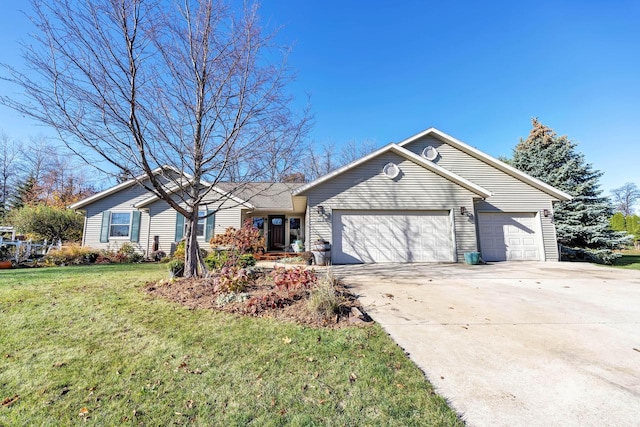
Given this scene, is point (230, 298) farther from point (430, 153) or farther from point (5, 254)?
point (5, 254)

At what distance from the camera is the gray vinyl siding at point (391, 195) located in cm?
1085

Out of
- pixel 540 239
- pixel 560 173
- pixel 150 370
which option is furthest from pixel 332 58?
pixel 560 173

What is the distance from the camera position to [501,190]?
12469mm

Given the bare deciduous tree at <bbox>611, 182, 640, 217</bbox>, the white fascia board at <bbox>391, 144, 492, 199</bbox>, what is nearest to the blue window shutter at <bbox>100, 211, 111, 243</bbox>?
the white fascia board at <bbox>391, 144, 492, 199</bbox>

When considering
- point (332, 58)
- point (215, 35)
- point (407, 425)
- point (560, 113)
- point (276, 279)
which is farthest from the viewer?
point (560, 113)

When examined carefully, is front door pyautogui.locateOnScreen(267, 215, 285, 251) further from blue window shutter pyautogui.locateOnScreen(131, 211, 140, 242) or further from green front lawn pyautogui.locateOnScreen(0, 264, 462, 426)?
green front lawn pyautogui.locateOnScreen(0, 264, 462, 426)

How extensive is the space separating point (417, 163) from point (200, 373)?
1085 centimetres

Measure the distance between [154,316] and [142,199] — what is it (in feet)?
42.5

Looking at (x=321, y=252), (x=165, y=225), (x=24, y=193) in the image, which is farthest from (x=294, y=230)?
(x=24, y=193)

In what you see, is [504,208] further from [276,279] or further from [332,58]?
[276,279]

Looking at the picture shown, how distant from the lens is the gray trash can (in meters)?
10.1

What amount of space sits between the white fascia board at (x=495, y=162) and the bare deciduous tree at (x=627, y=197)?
1479 inches

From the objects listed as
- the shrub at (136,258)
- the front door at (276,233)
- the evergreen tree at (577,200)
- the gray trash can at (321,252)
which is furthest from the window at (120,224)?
the evergreen tree at (577,200)

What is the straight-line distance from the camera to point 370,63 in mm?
12359
